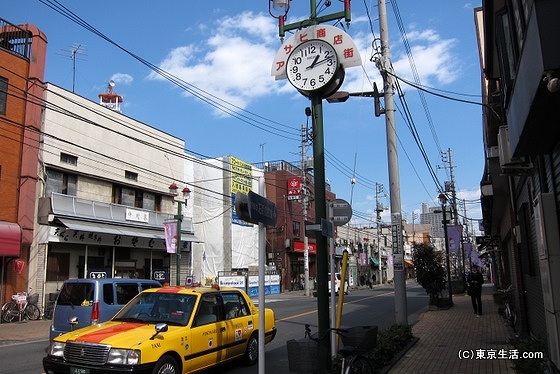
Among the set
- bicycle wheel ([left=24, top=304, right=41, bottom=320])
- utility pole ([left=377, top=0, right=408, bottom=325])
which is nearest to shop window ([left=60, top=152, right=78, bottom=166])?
bicycle wheel ([left=24, top=304, right=41, bottom=320])

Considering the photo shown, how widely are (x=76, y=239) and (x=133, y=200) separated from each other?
17.0ft

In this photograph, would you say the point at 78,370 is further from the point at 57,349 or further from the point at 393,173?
the point at 393,173

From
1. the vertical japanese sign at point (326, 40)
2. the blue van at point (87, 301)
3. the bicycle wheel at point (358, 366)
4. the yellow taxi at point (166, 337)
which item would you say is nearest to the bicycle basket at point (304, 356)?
the bicycle wheel at point (358, 366)

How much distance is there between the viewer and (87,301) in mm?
11156

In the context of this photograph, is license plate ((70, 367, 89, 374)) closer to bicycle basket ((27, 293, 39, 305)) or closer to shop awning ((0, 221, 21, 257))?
shop awning ((0, 221, 21, 257))

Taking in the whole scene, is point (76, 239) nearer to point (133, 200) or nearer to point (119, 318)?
point (133, 200)

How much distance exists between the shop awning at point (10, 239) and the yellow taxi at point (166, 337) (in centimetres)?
1331

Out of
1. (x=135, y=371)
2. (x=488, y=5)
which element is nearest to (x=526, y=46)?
(x=488, y=5)

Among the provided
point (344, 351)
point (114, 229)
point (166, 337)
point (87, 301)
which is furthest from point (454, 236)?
point (166, 337)

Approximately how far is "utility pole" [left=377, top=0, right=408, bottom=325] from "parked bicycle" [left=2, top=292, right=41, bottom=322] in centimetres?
1564

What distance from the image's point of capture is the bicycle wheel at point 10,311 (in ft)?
62.4

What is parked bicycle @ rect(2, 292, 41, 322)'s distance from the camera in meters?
19.1

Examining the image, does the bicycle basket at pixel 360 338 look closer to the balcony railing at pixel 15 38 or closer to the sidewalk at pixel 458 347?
the sidewalk at pixel 458 347

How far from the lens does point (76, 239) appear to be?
22.8 metres
